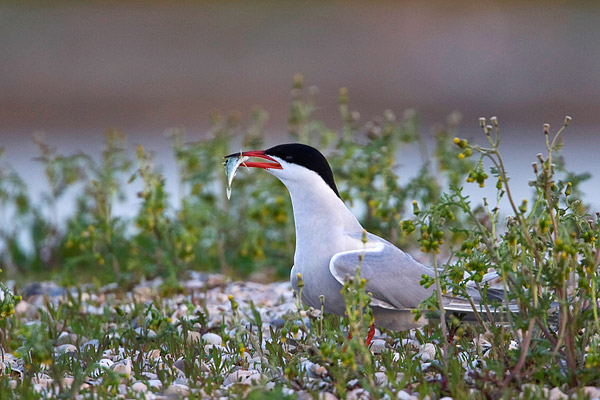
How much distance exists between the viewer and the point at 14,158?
47.6ft

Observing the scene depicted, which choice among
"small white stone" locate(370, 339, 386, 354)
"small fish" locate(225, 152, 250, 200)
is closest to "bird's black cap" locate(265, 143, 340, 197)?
"small fish" locate(225, 152, 250, 200)

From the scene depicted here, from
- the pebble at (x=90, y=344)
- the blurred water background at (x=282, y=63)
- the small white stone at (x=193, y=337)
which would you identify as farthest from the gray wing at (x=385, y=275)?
the blurred water background at (x=282, y=63)

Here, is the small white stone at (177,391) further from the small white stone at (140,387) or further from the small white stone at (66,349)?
the small white stone at (66,349)

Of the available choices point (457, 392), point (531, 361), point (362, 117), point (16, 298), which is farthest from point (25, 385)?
point (362, 117)

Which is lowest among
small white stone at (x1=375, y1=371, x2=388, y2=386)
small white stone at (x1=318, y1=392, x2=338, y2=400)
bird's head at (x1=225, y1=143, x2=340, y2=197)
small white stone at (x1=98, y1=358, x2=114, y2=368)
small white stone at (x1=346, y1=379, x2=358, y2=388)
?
small white stone at (x1=98, y1=358, x2=114, y2=368)

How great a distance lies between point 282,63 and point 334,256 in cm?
1721

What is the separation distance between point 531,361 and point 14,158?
12.4 meters

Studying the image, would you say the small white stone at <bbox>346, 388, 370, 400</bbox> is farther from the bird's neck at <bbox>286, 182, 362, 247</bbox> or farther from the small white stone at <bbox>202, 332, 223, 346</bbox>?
the small white stone at <bbox>202, 332, 223, 346</bbox>

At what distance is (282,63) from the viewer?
20891mm

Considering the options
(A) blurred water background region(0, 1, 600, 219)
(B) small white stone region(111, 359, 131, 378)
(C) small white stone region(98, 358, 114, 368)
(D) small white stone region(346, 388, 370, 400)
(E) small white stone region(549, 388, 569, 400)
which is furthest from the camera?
(A) blurred water background region(0, 1, 600, 219)

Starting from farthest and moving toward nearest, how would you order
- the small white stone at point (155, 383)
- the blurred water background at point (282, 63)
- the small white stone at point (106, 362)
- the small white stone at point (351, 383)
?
the blurred water background at point (282, 63)
the small white stone at point (106, 362)
the small white stone at point (155, 383)
the small white stone at point (351, 383)

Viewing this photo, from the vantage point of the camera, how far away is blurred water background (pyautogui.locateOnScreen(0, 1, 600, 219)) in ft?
60.8

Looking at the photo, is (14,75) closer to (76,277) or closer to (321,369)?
(76,277)

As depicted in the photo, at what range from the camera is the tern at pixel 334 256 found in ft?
13.3
